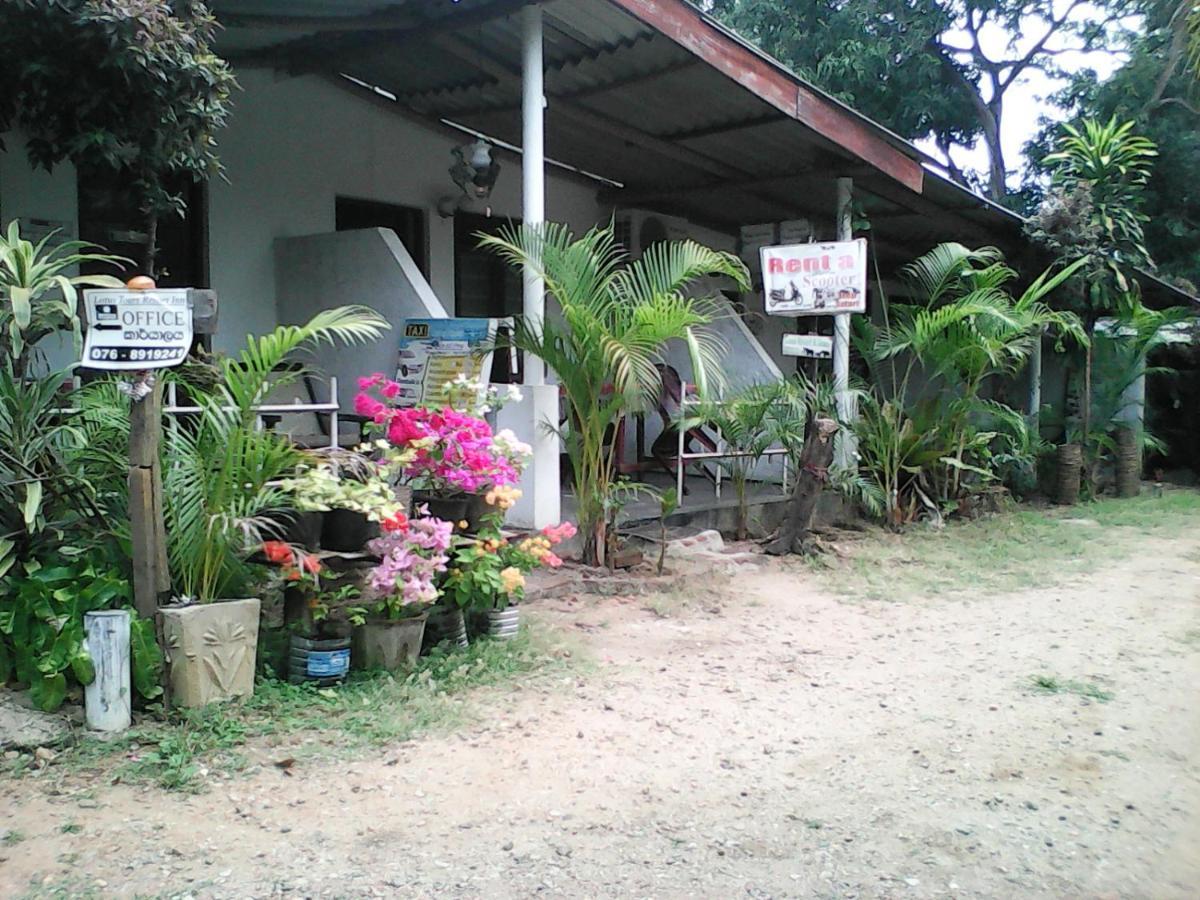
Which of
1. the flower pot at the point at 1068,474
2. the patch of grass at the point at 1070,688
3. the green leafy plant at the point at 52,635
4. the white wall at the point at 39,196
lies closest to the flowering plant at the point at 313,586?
the green leafy plant at the point at 52,635

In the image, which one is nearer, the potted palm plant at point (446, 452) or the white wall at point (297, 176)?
the potted palm plant at point (446, 452)

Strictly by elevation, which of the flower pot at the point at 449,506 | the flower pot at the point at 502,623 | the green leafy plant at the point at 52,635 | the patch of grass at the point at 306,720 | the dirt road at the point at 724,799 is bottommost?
the dirt road at the point at 724,799

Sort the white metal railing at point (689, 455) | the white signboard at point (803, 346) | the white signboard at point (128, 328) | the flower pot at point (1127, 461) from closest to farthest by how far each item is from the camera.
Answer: the white signboard at point (128, 328), the white metal railing at point (689, 455), the white signboard at point (803, 346), the flower pot at point (1127, 461)

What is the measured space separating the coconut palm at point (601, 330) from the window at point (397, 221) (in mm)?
2964

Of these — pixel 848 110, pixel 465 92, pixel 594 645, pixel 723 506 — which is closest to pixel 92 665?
pixel 594 645

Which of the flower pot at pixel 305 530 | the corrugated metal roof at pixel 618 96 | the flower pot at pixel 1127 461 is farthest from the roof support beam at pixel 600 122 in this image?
the flower pot at pixel 1127 461

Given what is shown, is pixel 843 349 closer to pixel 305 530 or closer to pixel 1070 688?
pixel 1070 688

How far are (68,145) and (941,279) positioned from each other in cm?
656

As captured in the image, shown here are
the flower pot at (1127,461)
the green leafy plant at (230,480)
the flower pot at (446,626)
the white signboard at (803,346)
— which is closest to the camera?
the green leafy plant at (230,480)

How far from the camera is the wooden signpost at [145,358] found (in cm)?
362

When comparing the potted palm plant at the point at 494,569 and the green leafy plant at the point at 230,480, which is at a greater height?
the green leafy plant at the point at 230,480

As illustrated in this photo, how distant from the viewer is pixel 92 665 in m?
3.62

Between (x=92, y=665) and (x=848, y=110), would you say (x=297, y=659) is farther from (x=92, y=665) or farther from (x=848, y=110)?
(x=848, y=110)

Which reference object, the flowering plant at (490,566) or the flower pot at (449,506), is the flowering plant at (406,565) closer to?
the flowering plant at (490,566)
